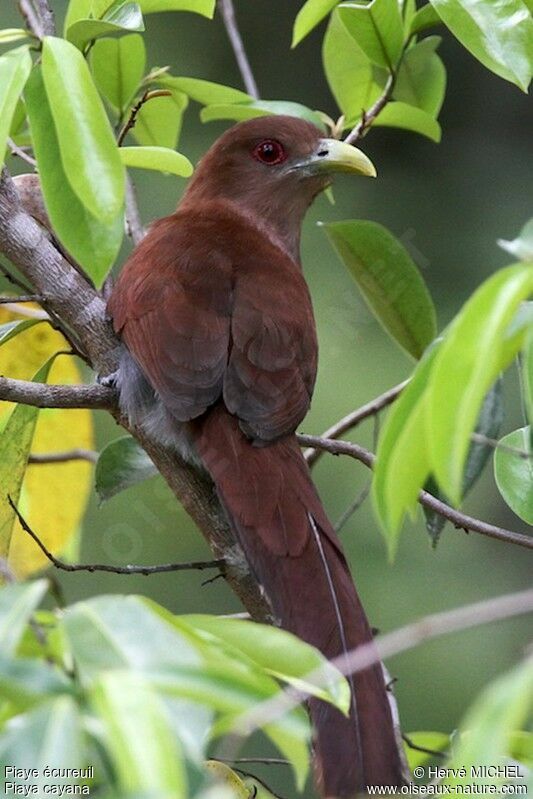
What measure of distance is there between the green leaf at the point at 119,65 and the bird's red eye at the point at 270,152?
2.25ft

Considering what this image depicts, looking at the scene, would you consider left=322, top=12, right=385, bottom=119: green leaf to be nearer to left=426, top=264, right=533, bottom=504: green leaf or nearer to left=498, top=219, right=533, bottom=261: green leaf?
left=498, top=219, right=533, bottom=261: green leaf

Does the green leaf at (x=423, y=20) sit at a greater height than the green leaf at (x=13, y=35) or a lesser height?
greater

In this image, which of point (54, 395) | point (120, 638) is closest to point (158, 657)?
point (120, 638)

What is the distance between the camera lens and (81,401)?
7.70 ft

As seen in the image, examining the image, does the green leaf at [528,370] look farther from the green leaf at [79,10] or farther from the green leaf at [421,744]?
the green leaf at [79,10]

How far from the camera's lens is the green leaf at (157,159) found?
240cm

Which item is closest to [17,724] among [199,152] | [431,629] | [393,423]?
[431,629]

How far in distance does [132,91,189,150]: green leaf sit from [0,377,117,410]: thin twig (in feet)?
3.05

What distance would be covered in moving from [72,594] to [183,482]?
305 centimetres

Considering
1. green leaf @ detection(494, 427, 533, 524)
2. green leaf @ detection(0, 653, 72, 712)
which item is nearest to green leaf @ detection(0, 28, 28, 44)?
green leaf @ detection(494, 427, 533, 524)

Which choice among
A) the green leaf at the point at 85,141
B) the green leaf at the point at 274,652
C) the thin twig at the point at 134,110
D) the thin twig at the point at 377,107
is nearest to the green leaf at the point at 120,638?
the green leaf at the point at 274,652

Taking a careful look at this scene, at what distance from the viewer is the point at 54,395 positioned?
2256 mm

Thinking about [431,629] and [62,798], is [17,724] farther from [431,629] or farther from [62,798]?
[431,629]

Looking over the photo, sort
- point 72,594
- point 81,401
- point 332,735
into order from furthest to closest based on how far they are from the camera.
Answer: point 72,594 < point 81,401 < point 332,735
